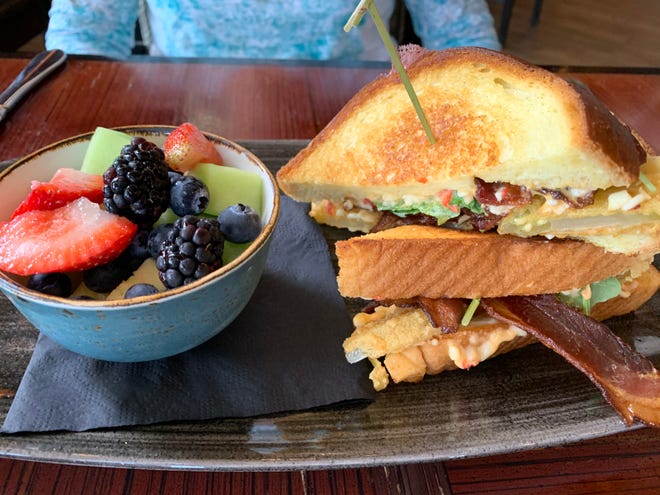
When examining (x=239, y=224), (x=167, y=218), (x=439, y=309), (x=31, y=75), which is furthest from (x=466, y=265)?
(x=31, y=75)

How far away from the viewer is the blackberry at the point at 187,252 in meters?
0.92

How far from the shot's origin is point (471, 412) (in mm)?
1060

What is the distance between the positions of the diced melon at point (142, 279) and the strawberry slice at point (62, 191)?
0.16 metres

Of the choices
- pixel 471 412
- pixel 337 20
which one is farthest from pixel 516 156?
pixel 337 20

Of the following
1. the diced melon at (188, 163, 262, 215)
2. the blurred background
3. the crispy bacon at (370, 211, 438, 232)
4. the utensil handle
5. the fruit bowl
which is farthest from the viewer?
the blurred background

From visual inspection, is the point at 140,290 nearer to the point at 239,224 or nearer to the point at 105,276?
the point at 105,276

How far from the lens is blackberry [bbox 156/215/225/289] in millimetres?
923

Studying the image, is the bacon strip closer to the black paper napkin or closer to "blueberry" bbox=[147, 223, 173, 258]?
the black paper napkin

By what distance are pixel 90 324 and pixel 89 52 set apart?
1.96 metres

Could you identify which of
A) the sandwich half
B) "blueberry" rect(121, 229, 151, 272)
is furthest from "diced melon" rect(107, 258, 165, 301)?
the sandwich half

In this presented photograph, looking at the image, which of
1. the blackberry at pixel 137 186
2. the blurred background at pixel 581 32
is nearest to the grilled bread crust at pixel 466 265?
the blackberry at pixel 137 186

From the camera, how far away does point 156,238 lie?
100cm

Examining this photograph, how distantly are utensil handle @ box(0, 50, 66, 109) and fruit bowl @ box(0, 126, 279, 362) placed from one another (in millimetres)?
985

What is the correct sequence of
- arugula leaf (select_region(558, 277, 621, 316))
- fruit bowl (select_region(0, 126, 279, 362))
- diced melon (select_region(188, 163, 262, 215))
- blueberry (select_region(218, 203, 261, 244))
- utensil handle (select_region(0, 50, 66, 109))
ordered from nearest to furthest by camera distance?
fruit bowl (select_region(0, 126, 279, 362)), blueberry (select_region(218, 203, 261, 244)), diced melon (select_region(188, 163, 262, 215)), arugula leaf (select_region(558, 277, 621, 316)), utensil handle (select_region(0, 50, 66, 109))
